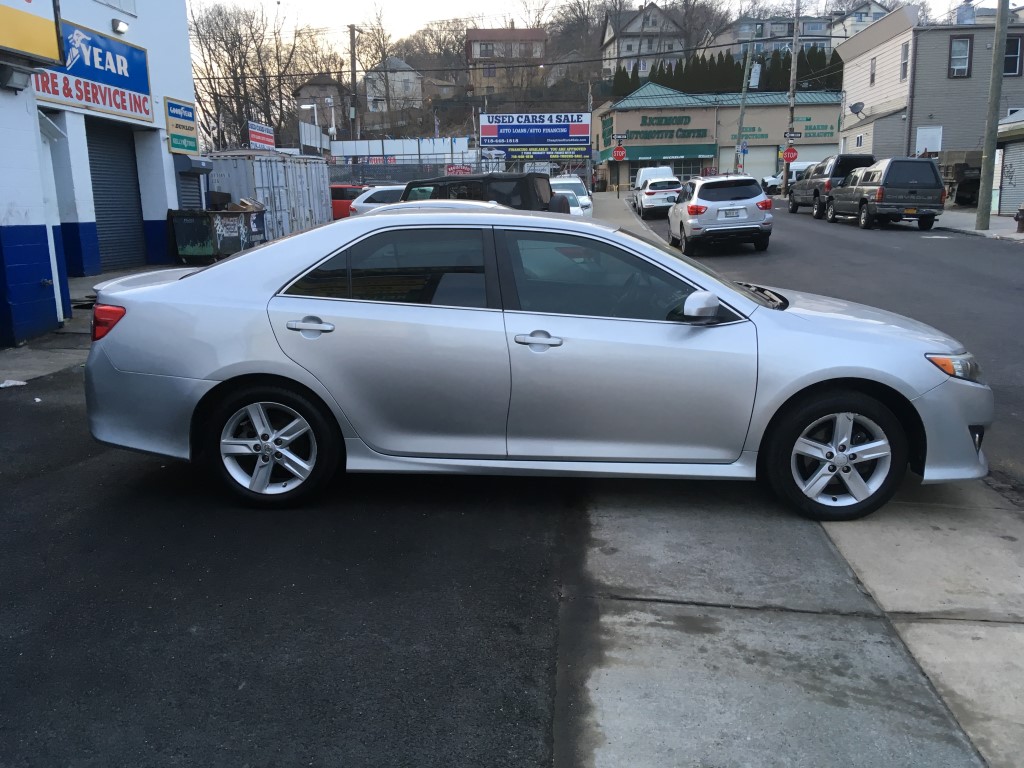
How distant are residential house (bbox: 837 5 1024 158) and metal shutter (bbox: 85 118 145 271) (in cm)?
3252

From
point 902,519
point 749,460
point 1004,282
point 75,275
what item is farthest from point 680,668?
point 75,275

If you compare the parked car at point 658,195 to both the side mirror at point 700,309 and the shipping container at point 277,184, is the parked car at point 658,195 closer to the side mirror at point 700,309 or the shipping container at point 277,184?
the shipping container at point 277,184

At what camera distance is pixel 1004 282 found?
14.0m

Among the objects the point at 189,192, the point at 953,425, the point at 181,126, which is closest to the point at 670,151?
the point at 189,192

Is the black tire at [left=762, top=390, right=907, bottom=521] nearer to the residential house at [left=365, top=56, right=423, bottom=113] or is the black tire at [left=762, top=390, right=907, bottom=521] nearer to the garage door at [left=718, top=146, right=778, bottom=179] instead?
the garage door at [left=718, top=146, right=778, bottom=179]

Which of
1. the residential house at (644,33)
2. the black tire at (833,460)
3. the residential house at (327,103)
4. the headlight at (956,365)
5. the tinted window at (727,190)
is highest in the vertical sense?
the residential house at (644,33)

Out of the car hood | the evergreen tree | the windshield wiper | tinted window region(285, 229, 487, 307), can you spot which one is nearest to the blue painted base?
tinted window region(285, 229, 487, 307)

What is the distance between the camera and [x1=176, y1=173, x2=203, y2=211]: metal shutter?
20.2 metres

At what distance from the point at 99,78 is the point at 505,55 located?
8922 centimetres

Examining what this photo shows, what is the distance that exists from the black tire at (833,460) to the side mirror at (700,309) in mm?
656

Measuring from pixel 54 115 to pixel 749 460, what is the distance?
1557 centimetres

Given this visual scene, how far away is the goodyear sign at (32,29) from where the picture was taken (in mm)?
9297

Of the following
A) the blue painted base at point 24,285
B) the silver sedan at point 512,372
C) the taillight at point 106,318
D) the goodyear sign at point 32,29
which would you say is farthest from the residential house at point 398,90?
the silver sedan at point 512,372

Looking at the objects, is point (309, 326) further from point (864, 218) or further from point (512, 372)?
point (864, 218)
